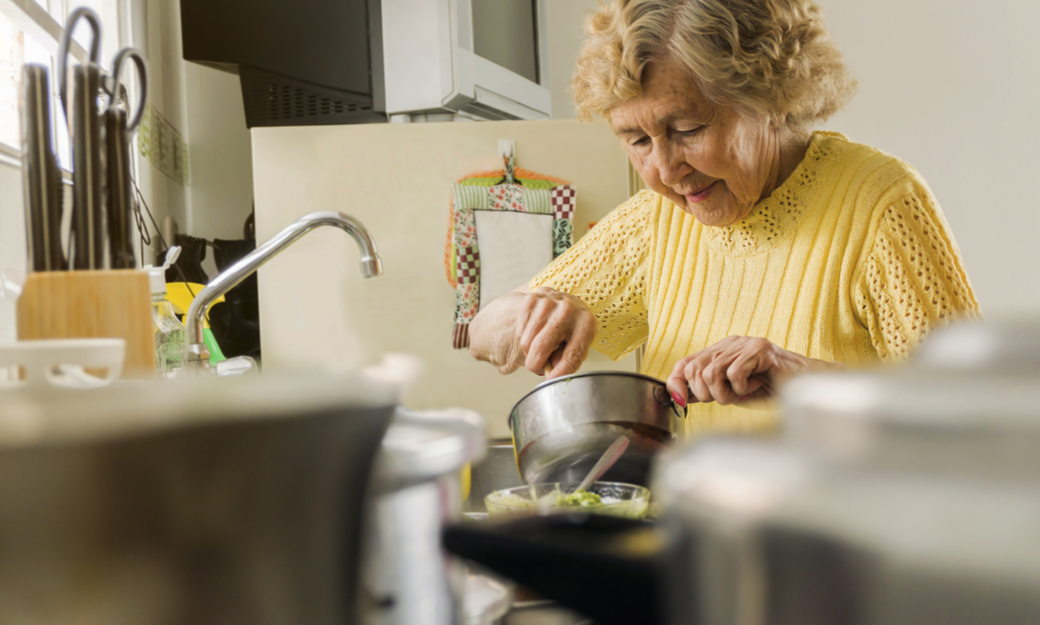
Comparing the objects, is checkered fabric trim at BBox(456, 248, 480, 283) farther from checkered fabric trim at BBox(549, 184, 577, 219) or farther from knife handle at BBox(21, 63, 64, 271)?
knife handle at BBox(21, 63, 64, 271)

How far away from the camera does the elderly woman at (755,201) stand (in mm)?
1046

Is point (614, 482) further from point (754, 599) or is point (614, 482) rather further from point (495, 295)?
point (495, 295)

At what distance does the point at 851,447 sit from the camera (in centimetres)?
12

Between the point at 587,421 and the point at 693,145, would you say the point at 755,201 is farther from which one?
the point at 587,421

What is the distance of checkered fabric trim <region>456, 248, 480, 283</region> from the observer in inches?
71.6

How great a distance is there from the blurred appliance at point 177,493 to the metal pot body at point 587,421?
0.51 m

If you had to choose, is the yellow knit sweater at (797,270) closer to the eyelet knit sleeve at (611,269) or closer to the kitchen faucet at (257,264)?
the eyelet knit sleeve at (611,269)

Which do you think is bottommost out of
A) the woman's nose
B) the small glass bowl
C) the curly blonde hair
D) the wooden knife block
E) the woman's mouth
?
the small glass bowl

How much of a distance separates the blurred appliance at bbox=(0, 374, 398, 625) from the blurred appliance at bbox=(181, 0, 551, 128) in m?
1.74

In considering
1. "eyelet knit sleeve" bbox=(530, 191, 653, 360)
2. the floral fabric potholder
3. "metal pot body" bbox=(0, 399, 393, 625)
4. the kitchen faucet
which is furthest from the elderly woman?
"metal pot body" bbox=(0, 399, 393, 625)

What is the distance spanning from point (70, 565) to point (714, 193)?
1.08 meters

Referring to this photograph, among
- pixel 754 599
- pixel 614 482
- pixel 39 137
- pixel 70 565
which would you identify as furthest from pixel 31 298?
pixel 614 482

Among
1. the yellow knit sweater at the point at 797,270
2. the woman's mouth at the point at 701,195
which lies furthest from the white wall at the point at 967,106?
the woman's mouth at the point at 701,195

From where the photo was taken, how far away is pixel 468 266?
1.83 meters
